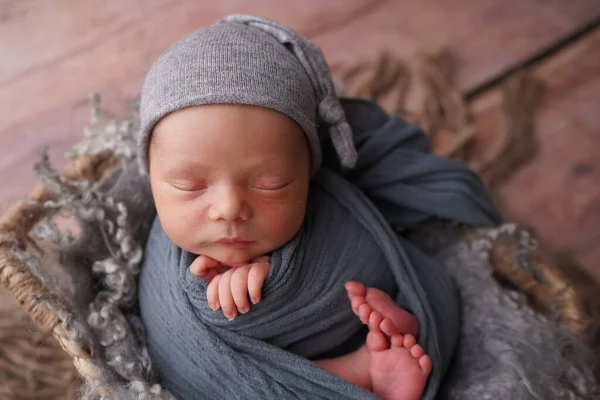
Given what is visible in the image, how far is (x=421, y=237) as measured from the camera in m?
1.10

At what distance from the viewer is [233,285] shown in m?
0.78

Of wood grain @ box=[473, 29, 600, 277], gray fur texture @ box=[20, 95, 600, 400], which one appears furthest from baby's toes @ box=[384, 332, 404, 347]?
wood grain @ box=[473, 29, 600, 277]

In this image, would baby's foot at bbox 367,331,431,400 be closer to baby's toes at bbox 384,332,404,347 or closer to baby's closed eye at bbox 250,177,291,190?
baby's toes at bbox 384,332,404,347

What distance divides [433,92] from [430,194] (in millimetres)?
515

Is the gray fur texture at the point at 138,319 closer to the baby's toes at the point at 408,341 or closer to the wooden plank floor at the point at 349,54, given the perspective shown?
the baby's toes at the point at 408,341

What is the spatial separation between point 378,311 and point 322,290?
85 mm

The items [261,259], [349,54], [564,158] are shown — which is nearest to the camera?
[261,259]

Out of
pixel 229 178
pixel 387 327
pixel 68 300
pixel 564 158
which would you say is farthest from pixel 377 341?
pixel 564 158

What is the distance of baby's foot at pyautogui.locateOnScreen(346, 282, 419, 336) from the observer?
0.81 m

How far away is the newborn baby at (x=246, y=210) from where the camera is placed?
73 centimetres

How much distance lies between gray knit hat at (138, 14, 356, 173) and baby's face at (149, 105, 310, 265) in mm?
16

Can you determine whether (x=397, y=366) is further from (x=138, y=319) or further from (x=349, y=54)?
(x=349, y=54)

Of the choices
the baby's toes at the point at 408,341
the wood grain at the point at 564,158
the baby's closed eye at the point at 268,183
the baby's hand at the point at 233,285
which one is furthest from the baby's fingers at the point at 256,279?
the wood grain at the point at 564,158

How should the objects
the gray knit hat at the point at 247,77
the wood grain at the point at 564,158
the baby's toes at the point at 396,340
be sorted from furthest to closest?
1. the wood grain at the point at 564,158
2. the baby's toes at the point at 396,340
3. the gray knit hat at the point at 247,77
